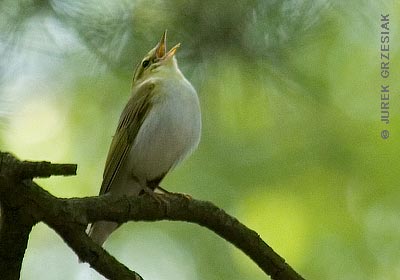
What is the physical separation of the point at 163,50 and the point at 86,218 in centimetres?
100

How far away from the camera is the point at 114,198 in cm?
174

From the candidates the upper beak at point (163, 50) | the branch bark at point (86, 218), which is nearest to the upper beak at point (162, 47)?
the upper beak at point (163, 50)

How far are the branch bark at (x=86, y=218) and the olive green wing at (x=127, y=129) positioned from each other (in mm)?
586

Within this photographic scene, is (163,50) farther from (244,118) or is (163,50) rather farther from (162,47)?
(244,118)

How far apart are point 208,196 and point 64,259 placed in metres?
0.54

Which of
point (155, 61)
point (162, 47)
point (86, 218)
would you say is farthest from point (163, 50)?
point (86, 218)

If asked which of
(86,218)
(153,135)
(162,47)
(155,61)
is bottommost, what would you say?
(86,218)

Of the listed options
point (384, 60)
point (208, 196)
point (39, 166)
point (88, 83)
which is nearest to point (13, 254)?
point (39, 166)

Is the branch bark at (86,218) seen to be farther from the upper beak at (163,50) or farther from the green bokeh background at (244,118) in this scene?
the upper beak at (163,50)

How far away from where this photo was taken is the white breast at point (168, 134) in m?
2.45

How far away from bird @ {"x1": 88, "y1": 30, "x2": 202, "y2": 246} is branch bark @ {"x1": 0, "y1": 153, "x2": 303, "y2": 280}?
594 mm

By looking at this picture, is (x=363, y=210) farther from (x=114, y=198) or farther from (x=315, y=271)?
(x=114, y=198)

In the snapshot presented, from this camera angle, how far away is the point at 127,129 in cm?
254

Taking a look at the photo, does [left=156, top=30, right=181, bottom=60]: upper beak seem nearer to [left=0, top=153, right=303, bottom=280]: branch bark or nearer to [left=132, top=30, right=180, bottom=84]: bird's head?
[left=132, top=30, right=180, bottom=84]: bird's head
